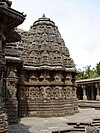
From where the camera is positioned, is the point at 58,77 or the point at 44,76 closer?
the point at 44,76

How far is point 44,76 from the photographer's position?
55.2 feet

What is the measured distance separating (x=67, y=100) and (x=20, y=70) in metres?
3.97

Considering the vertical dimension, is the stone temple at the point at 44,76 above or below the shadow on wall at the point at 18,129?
above

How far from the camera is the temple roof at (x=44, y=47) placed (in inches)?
676

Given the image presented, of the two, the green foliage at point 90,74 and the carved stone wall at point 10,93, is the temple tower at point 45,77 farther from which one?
the green foliage at point 90,74

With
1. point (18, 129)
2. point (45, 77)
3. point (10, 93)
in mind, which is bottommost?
point (18, 129)

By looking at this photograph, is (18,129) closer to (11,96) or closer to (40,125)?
(40,125)

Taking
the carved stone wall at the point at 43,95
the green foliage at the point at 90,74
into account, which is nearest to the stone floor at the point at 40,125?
the carved stone wall at the point at 43,95

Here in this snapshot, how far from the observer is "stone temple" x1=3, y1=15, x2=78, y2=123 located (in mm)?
16531

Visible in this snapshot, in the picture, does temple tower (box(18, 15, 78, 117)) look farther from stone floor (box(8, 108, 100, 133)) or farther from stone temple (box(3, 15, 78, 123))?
stone floor (box(8, 108, 100, 133))

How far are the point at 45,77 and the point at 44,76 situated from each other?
97 millimetres

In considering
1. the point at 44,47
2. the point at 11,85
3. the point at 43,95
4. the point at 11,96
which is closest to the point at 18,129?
the point at 11,96

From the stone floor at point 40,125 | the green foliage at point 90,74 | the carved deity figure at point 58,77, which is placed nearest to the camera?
the stone floor at point 40,125

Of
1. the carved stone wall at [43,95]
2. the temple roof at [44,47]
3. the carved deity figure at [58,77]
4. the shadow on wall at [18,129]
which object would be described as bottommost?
the shadow on wall at [18,129]
